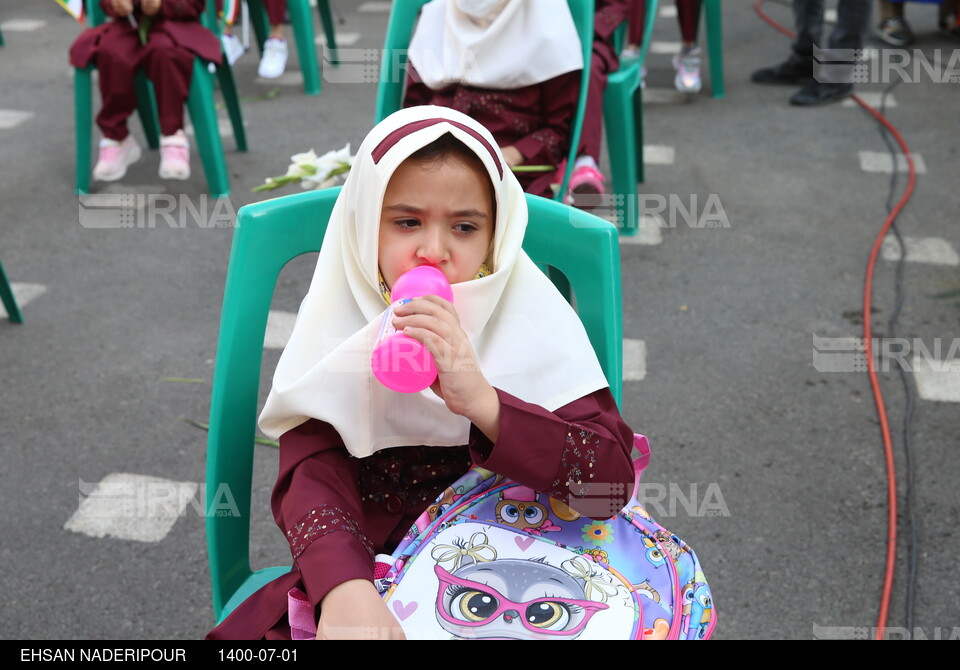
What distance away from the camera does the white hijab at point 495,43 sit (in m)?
2.43

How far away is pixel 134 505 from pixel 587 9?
1646 mm

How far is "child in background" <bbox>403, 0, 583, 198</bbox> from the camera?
2428 millimetres

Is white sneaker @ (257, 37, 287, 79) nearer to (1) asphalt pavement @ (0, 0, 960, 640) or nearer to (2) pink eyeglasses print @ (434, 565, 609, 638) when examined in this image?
(1) asphalt pavement @ (0, 0, 960, 640)

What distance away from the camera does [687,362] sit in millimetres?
2529

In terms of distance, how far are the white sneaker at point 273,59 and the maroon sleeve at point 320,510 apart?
4.08m

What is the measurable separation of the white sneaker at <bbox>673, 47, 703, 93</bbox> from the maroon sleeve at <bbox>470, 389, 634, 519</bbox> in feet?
12.6

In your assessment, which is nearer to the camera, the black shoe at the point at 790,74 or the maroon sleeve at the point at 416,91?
the maroon sleeve at the point at 416,91

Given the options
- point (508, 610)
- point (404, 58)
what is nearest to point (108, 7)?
point (404, 58)

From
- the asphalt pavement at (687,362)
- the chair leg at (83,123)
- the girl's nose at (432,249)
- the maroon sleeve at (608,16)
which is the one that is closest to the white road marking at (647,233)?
the asphalt pavement at (687,362)

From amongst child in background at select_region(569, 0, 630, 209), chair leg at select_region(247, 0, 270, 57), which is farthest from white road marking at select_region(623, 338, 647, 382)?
chair leg at select_region(247, 0, 270, 57)

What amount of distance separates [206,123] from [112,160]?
0.41 metres

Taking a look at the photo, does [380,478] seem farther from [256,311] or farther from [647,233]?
[647,233]

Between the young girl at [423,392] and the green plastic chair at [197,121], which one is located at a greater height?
the young girl at [423,392]

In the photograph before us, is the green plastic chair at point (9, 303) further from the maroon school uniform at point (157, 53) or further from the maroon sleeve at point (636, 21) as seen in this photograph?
the maroon sleeve at point (636, 21)
